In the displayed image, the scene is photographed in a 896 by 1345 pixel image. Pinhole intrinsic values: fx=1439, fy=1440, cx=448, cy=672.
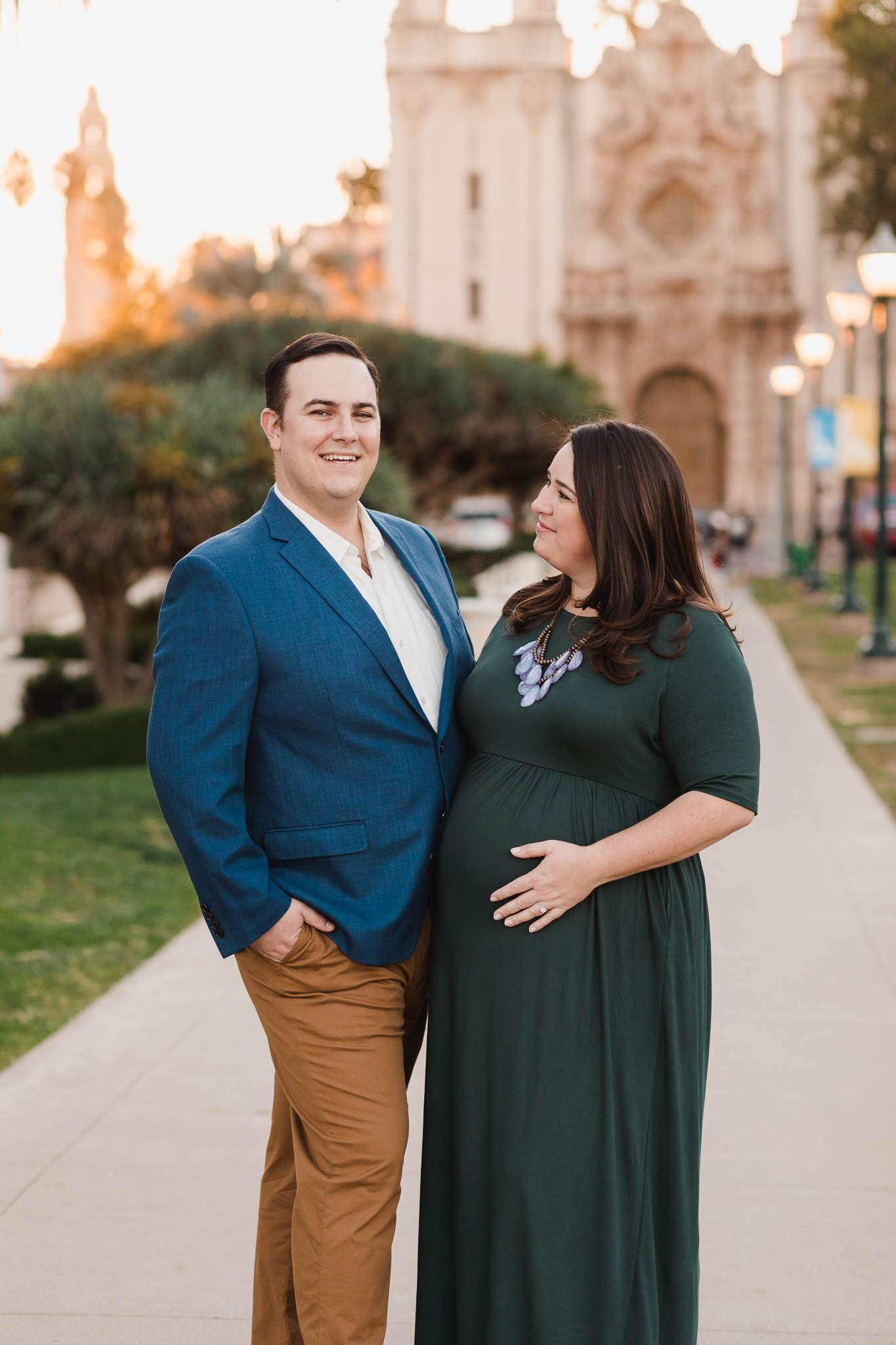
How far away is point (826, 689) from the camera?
583 inches

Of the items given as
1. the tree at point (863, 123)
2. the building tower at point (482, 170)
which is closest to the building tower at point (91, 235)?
the building tower at point (482, 170)

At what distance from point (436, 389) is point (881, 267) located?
7.53 metres

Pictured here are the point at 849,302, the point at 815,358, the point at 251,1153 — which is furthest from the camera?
the point at 815,358

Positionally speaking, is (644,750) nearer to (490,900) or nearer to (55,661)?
(490,900)

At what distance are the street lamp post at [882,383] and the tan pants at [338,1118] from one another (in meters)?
13.5

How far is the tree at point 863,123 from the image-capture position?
1473 inches

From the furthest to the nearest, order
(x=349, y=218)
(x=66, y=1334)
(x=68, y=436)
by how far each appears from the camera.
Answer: (x=349, y=218), (x=68, y=436), (x=66, y=1334)

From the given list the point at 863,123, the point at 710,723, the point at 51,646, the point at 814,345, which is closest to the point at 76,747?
the point at 51,646

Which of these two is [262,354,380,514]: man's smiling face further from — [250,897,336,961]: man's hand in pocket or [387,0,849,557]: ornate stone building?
[387,0,849,557]: ornate stone building

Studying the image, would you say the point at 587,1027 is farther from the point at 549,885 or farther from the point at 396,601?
the point at 396,601

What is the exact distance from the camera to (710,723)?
2.60 m

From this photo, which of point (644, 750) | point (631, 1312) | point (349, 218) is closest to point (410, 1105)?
point (631, 1312)

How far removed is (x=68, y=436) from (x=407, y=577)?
10.2 meters

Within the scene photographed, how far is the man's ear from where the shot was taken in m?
2.84
